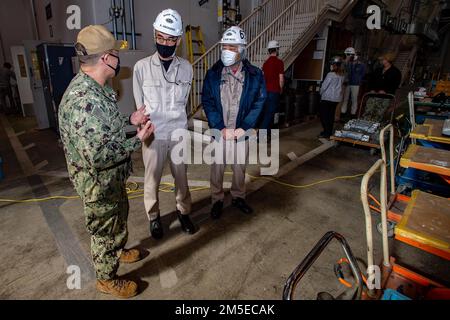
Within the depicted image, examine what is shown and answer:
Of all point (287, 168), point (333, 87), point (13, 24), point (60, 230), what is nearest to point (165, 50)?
point (60, 230)

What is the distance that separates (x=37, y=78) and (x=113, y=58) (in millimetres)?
6694

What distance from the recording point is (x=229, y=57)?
8.96 ft

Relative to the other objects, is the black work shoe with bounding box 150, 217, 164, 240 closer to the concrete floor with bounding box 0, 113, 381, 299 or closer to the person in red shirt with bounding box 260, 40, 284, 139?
the concrete floor with bounding box 0, 113, 381, 299

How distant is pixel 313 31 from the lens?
7414mm

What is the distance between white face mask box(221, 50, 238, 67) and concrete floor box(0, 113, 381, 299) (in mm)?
1780

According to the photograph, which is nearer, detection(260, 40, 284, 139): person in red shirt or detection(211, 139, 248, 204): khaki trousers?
detection(211, 139, 248, 204): khaki trousers

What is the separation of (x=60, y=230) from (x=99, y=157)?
6.06ft

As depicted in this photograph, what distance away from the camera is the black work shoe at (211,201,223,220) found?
10.1 ft

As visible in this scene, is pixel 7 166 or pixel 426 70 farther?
pixel 426 70

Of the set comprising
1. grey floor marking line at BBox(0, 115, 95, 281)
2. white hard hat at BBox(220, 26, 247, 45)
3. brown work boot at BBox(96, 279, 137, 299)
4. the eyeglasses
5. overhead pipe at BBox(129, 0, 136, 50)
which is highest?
overhead pipe at BBox(129, 0, 136, 50)

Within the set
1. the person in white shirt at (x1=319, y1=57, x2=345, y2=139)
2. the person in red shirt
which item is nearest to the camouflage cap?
the person in red shirt

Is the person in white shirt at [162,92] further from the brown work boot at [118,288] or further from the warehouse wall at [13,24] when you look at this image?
the warehouse wall at [13,24]
